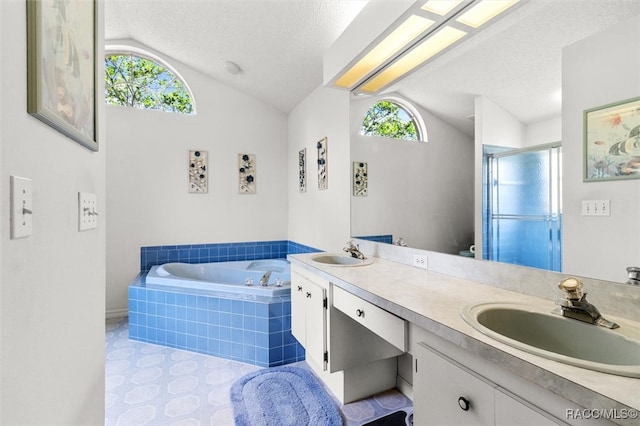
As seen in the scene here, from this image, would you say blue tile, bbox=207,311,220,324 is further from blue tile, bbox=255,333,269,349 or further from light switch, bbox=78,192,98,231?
light switch, bbox=78,192,98,231

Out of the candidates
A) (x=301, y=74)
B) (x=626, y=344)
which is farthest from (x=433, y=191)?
(x=301, y=74)

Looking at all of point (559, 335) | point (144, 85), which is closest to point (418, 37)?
point (559, 335)

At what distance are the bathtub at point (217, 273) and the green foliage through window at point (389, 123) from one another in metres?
1.62

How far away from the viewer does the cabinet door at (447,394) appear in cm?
81

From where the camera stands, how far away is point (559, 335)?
1.01 m

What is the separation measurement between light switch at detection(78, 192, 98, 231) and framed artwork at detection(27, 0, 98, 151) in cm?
15

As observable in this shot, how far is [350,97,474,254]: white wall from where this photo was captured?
5.39ft

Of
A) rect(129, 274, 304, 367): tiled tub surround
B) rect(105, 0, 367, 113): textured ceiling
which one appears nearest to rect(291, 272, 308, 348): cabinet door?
rect(129, 274, 304, 367): tiled tub surround

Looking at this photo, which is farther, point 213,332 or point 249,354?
point 213,332

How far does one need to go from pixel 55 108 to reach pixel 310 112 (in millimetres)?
2851

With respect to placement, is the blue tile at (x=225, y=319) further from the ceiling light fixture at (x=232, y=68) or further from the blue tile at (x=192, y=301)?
the ceiling light fixture at (x=232, y=68)

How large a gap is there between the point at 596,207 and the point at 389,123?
52.5 inches

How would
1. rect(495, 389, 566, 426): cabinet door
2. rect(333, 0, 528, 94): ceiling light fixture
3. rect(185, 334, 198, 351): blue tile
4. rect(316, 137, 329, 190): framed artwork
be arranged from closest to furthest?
rect(495, 389, 566, 426): cabinet door, rect(333, 0, 528, 94): ceiling light fixture, rect(185, 334, 198, 351): blue tile, rect(316, 137, 329, 190): framed artwork

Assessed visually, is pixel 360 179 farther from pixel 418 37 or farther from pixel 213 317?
pixel 213 317
